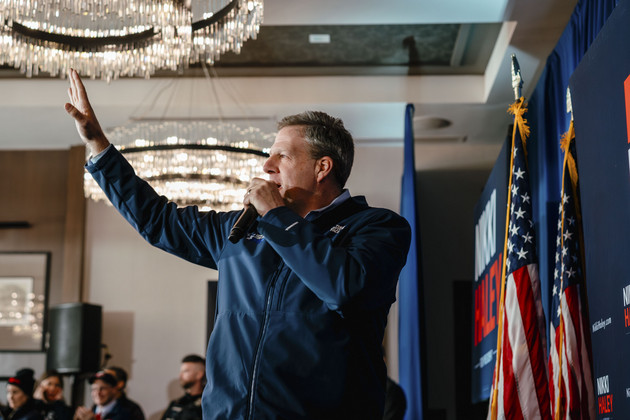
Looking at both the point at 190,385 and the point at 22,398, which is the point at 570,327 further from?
the point at 22,398

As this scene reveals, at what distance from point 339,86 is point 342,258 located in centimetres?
523

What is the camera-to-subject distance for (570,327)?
320cm

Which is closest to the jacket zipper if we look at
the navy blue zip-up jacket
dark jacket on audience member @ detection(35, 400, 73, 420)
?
the navy blue zip-up jacket

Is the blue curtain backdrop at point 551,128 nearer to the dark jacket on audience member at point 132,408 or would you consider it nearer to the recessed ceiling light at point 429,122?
the recessed ceiling light at point 429,122

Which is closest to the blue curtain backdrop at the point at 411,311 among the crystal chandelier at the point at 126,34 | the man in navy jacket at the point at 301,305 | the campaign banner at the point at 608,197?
the crystal chandelier at the point at 126,34

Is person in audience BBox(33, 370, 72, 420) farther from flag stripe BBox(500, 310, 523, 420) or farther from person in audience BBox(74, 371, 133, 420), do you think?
flag stripe BBox(500, 310, 523, 420)

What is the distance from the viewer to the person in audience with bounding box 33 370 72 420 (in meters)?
6.11

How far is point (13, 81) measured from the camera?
22.2 feet

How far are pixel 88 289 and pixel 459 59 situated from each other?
407 centimetres

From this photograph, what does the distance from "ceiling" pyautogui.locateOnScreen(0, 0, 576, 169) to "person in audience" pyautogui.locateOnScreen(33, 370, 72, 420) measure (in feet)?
7.40

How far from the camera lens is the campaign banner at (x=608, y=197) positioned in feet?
7.48

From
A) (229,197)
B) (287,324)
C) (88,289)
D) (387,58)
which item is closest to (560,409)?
(287,324)

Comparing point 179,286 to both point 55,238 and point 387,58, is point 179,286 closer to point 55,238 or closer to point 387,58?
point 55,238

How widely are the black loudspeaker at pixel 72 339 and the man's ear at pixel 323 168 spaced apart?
5.15 m
